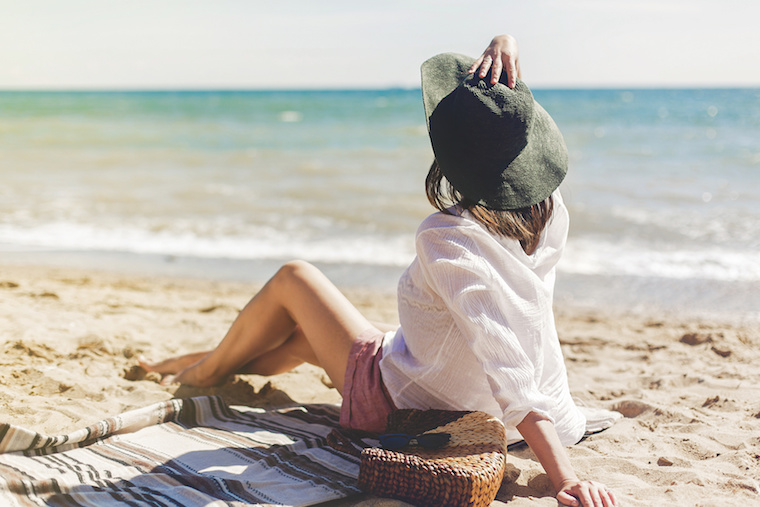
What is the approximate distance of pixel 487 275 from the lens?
189 centimetres

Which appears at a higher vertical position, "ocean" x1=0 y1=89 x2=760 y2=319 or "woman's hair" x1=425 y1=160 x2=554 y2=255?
"woman's hair" x1=425 y1=160 x2=554 y2=255

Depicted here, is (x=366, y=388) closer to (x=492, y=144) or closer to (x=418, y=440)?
(x=418, y=440)

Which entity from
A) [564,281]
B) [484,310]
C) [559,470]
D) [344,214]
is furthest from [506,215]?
[344,214]

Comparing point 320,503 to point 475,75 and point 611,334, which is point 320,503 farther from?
point 611,334

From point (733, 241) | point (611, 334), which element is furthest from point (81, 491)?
point (733, 241)

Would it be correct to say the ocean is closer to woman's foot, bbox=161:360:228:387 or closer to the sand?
the sand

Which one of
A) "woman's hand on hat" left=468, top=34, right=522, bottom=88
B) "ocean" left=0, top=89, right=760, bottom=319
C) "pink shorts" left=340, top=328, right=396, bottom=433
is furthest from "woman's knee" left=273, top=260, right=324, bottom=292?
"ocean" left=0, top=89, right=760, bottom=319

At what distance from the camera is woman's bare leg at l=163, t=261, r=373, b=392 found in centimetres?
252

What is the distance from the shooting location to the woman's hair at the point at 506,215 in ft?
6.32

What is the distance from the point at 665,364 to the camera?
3.83 m

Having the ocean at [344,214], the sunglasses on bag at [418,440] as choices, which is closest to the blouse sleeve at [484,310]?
the sunglasses on bag at [418,440]

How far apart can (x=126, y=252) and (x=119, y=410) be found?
4.36 m

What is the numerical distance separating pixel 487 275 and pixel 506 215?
0.20 m

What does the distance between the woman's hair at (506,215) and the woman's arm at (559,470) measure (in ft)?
1.76
